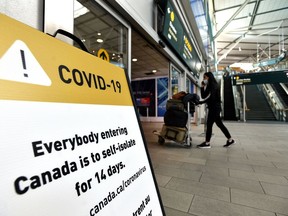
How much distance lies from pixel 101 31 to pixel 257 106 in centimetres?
1230

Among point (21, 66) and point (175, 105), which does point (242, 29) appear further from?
point (21, 66)

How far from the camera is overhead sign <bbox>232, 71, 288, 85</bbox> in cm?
932

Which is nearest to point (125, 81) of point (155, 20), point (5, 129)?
point (5, 129)

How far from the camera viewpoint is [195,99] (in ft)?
12.1

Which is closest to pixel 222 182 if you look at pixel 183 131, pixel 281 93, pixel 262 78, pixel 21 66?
pixel 183 131

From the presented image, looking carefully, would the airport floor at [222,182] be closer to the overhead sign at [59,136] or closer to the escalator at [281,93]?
the overhead sign at [59,136]

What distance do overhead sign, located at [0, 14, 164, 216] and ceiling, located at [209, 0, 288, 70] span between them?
11.4 meters

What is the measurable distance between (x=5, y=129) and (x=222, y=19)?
15.0 metres

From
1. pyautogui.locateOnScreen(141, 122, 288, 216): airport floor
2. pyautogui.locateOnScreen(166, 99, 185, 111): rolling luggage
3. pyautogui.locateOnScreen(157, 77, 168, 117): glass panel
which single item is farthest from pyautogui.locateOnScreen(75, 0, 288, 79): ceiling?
pyautogui.locateOnScreen(141, 122, 288, 216): airport floor

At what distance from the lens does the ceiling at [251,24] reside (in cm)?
1049

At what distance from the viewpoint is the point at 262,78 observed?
382 inches

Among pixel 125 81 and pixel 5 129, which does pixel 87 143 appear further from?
pixel 125 81

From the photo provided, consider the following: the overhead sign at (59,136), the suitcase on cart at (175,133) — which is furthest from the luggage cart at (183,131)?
the overhead sign at (59,136)

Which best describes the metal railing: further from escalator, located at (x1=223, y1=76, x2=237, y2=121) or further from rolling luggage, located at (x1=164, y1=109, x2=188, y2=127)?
A: rolling luggage, located at (x1=164, y1=109, x2=188, y2=127)
